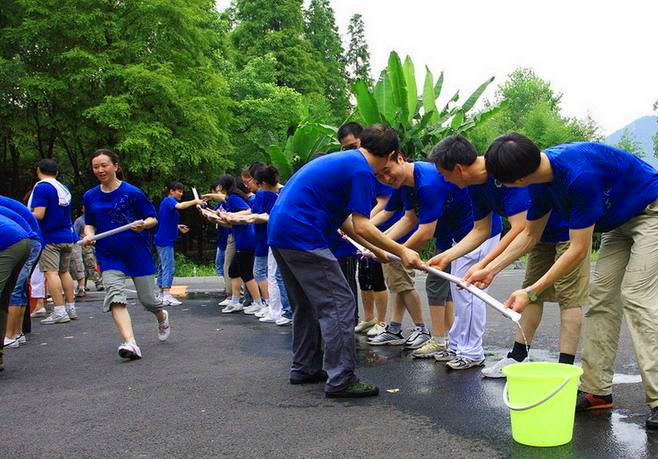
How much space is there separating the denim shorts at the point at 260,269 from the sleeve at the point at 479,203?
442cm

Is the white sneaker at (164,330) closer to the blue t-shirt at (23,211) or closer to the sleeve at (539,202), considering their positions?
the blue t-shirt at (23,211)

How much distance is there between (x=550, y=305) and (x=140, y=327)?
555 cm

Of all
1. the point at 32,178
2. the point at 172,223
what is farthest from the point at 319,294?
the point at 32,178

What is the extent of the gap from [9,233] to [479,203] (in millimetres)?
3858

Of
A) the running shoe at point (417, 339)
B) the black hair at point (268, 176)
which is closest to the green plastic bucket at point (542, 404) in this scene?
the running shoe at point (417, 339)

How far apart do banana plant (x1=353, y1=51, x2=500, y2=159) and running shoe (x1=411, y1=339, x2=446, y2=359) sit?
25.9 ft

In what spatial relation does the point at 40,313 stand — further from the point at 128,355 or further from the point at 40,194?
the point at 128,355

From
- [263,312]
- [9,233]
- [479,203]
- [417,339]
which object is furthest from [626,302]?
[263,312]

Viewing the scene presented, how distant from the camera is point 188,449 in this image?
12.3ft

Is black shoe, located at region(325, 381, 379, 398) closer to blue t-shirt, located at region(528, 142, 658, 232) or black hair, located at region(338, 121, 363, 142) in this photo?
blue t-shirt, located at region(528, 142, 658, 232)

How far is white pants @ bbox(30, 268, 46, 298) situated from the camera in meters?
9.17

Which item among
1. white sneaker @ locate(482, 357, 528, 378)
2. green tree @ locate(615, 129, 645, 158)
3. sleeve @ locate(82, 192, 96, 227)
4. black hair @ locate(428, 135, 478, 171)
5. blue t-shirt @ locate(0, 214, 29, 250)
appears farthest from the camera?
green tree @ locate(615, 129, 645, 158)

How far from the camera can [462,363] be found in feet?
18.2

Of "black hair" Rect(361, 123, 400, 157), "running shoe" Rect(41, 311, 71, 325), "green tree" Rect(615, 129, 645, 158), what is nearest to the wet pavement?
"black hair" Rect(361, 123, 400, 157)
